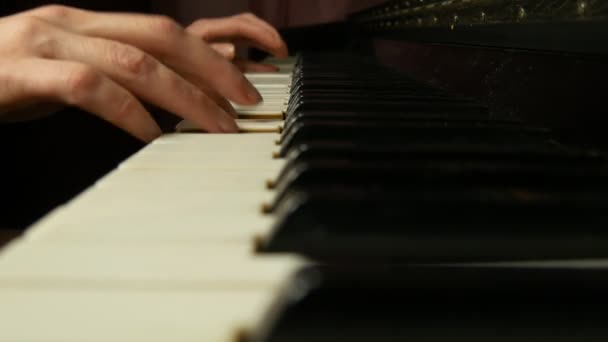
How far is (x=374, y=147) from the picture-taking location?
19.0 inches

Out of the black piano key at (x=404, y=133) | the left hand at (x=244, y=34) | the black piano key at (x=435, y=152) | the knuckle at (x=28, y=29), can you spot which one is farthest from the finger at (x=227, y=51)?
the black piano key at (x=435, y=152)

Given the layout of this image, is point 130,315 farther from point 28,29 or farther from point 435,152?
point 28,29

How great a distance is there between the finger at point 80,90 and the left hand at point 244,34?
0.70 metres

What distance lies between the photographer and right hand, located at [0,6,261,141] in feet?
2.21

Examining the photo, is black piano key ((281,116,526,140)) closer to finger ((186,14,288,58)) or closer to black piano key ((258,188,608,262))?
black piano key ((258,188,608,262))

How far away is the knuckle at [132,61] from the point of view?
690mm

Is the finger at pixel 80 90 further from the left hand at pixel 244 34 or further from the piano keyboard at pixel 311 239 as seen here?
the left hand at pixel 244 34

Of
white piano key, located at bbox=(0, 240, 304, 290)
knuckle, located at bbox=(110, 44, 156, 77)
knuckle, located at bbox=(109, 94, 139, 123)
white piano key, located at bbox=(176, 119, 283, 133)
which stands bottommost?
white piano key, located at bbox=(176, 119, 283, 133)

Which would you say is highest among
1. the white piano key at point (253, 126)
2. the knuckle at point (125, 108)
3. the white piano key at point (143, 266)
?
the white piano key at point (143, 266)

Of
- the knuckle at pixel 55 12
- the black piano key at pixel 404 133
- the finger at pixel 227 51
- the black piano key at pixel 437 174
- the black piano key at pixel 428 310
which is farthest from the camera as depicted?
the finger at pixel 227 51

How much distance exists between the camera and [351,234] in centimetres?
32

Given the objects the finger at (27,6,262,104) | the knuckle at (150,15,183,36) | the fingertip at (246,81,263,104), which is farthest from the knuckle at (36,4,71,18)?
the fingertip at (246,81,263,104)

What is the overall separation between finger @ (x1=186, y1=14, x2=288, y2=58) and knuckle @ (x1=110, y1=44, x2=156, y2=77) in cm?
76

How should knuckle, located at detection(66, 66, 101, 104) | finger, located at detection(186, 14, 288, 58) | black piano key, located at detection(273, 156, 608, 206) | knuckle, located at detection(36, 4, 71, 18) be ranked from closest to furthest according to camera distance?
black piano key, located at detection(273, 156, 608, 206) → knuckle, located at detection(66, 66, 101, 104) → knuckle, located at detection(36, 4, 71, 18) → finger, located at detection(186, 14, 288, 58)
